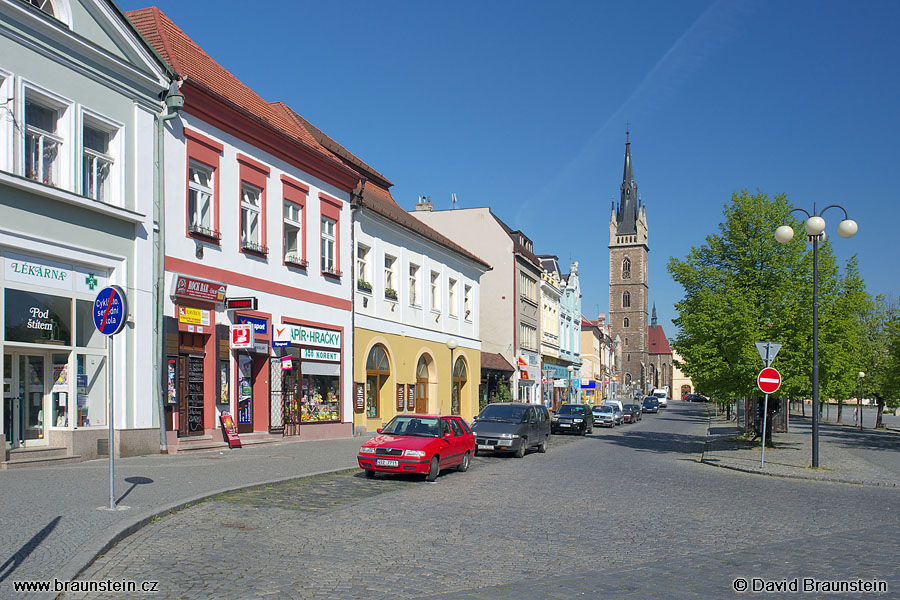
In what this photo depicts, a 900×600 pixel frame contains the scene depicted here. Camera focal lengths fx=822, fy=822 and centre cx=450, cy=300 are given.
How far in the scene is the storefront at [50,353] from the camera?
16031 mm

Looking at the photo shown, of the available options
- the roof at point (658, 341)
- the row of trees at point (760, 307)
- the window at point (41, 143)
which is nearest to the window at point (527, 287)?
the row of trees at point (760, 307)

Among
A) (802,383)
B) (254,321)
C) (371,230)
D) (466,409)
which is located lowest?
(466,409)

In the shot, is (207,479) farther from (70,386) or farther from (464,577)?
(464,577)

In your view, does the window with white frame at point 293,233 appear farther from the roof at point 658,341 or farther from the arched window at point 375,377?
the roof at point 658,341

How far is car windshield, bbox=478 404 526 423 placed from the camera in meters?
24.7

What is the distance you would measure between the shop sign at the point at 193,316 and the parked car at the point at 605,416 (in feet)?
97.9

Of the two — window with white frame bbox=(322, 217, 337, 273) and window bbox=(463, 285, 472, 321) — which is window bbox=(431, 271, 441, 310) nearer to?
window bbox=(463, 285, 472, 321)

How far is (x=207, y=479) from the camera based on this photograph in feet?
48.6

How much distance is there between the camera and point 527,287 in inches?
2261

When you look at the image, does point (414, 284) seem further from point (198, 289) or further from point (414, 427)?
point (414, 427)

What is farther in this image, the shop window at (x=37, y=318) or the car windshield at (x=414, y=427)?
the car windshield at (x=414, y=427)

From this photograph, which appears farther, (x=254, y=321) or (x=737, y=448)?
(x=737, y=448)

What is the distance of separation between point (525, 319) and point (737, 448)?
92.2 ft

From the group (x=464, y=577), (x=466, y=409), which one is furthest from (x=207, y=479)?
(x=466, y=409)
